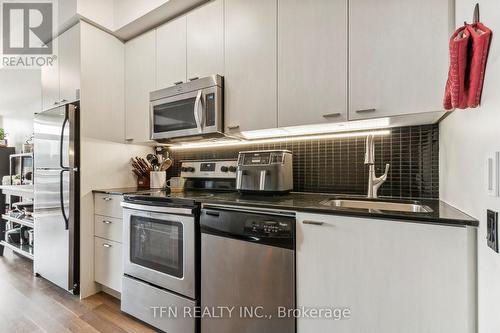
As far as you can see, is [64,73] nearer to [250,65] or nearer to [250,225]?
[250,65]

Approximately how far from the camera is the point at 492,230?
0.73 meters

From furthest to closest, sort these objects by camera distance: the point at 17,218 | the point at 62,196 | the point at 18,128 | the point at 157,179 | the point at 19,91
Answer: the point at 18,128
the point at 19,91
the point at 17,218
the point at 157,179
the point at 62,196

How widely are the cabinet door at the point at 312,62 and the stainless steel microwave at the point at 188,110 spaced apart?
50 cm

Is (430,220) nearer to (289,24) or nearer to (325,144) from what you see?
(325,144)

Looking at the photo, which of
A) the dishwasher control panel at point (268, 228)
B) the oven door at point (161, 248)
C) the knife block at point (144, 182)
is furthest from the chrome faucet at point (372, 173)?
the knife block at point (144, 182)

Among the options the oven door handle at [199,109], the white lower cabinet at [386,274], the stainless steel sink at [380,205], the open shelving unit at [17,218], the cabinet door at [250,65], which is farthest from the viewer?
the open shelving unit at [17,218]

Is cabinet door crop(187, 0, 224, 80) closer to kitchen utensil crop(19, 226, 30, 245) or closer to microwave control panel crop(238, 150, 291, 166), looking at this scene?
microwave control panel crop(238, 150, 291, 166)

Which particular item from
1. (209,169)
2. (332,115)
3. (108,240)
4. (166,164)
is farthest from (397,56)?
(108,240)

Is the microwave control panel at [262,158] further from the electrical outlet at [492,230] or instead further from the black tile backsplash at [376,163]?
the electrical outlet at [492,230]

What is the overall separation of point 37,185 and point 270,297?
8.81ft

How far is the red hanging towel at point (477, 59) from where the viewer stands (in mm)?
765

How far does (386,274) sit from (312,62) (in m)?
1.21

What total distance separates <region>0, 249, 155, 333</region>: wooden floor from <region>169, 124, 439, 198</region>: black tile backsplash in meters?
1.66

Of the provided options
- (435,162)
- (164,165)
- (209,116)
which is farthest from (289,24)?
(164,165)
